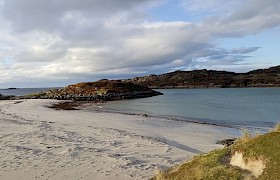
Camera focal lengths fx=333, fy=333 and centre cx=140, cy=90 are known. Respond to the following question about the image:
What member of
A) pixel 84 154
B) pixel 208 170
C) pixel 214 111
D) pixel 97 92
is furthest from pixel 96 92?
pixel 208 170

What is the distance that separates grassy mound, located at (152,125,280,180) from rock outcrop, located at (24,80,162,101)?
7048cm

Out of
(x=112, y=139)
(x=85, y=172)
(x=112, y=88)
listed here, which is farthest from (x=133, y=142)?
(x=112, y=88)

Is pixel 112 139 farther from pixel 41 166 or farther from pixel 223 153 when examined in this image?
pixel 223 153

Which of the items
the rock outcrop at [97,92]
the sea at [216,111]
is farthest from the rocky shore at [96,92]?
the sea at [216,111]

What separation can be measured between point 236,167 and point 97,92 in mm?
80028

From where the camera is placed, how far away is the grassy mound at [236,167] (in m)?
7.55

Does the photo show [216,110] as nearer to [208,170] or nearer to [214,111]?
[214,111]

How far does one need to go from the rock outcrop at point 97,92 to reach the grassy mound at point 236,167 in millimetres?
70477

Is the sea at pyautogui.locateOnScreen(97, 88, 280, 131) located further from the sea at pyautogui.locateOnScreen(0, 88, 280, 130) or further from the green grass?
the green grass

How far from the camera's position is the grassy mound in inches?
297

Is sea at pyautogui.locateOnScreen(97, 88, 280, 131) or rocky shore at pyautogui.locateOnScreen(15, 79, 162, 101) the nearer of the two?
sea at pyautogui.locateOnScreen(97, 88, 280, 131)

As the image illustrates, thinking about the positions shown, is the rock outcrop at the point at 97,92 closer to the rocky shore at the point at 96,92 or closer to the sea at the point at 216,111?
the rocky shore at the point at 96,92

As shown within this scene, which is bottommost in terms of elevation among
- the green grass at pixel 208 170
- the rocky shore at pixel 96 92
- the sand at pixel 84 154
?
the sand at pixel 84 154

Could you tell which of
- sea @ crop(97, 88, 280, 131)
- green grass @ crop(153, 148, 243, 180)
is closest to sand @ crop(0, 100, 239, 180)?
green grass @ crop(153, 148, 243, 180)
